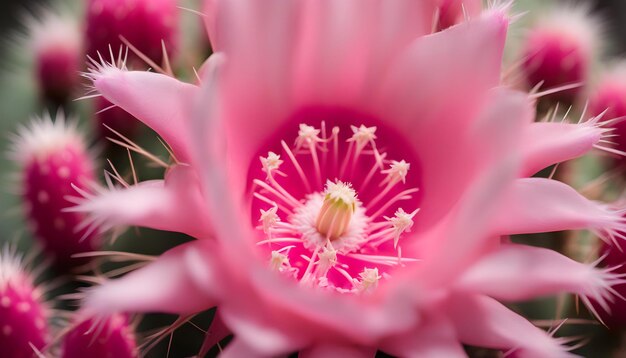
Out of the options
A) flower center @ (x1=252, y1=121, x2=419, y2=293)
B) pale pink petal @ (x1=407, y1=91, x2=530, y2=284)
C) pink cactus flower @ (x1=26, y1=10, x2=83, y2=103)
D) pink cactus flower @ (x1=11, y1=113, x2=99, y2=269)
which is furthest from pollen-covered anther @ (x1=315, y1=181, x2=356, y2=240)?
pink cactus flower @ (x1=26, y1=10, x2=83, y2=103)

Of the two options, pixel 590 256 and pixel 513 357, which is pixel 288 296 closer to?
pixel 513 357

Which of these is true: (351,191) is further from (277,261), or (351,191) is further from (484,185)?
(484,185)

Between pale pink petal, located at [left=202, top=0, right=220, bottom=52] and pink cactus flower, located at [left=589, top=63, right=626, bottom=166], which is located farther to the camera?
pink cactus flower, located at [left=589, top=63, right=626, bottom=166]

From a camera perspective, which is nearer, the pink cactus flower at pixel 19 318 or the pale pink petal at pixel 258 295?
the pale pink petal at pixel 258 295

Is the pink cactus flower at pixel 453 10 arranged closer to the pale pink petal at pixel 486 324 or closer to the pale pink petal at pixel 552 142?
the pale pink petal at pixel 552 142

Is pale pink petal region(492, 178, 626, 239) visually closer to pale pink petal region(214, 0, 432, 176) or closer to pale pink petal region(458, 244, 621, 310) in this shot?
pale pink petal region(458, 244, 621, 310)

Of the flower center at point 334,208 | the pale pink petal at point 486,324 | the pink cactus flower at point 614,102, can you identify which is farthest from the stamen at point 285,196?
the pink cactus flower at point 614,102
